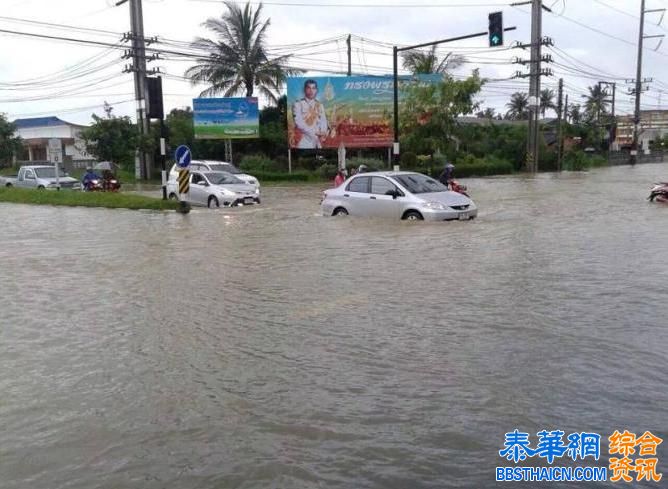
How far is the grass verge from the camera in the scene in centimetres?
2191

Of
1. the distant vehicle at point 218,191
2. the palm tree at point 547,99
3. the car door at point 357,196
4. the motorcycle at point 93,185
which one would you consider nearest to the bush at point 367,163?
the motorcycle at point 93,185

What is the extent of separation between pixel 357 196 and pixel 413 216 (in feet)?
5.42

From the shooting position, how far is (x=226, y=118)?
41.7 m

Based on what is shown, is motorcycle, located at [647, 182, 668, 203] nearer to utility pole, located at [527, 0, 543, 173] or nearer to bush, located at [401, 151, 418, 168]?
bush, located at [401, 151, 418, 168]

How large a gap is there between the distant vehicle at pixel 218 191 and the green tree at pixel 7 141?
29.3 metres

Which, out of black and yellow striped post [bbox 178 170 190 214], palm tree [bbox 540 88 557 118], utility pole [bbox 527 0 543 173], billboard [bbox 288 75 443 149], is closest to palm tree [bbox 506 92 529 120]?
palm tree [bbox 540 88 557 118]

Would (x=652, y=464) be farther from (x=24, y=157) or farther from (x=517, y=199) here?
(x=24, y=157)

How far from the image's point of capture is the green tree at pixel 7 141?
47.9 metres

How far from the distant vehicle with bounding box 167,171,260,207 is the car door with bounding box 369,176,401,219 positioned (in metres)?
7.57

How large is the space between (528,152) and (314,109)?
17071 mm

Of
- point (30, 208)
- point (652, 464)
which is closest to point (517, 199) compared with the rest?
point (30, 208)

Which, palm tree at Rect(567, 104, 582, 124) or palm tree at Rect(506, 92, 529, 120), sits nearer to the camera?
palm tree at Rect(567, 104, 582, 124)

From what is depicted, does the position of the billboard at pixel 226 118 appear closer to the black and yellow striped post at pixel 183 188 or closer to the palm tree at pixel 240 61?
the palm tree at pixel 240 61

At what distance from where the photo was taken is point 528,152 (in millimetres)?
50000
